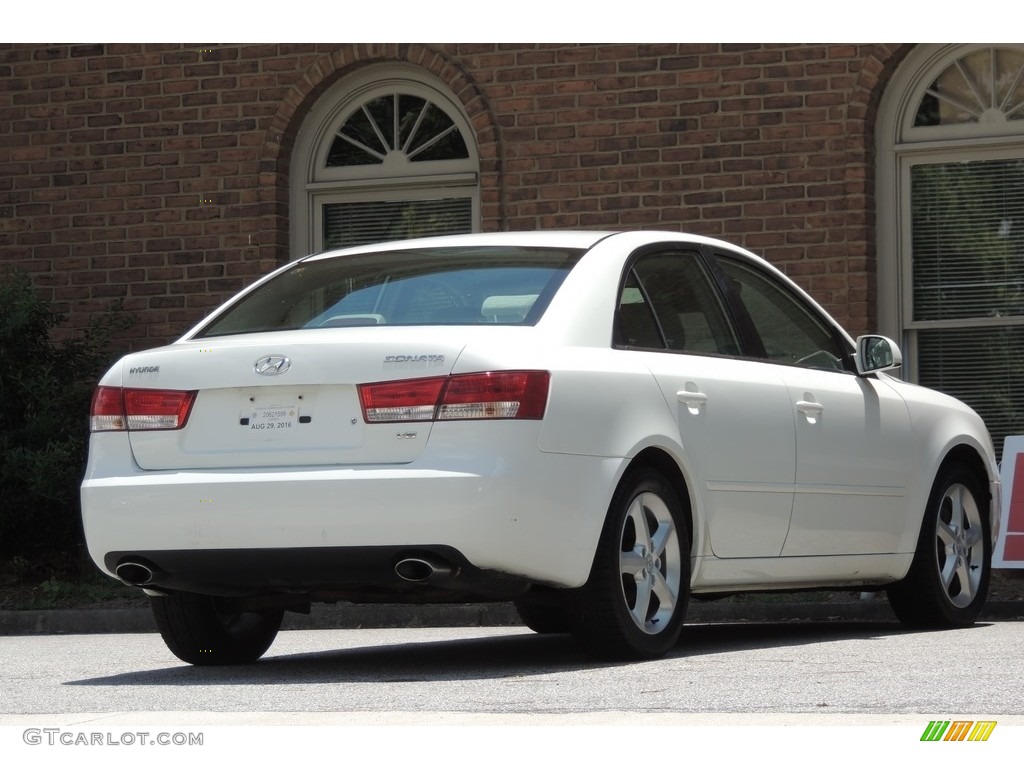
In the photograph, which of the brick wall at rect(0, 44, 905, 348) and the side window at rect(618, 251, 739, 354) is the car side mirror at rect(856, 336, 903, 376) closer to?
the side window at rect(618, 251, 739, 354)

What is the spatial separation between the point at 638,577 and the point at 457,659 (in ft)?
3.35

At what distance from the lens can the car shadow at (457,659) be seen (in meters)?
6.58

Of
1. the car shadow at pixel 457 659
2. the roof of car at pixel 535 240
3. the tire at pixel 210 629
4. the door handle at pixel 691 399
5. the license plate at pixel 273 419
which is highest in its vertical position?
the roof of car at pixel 535 240

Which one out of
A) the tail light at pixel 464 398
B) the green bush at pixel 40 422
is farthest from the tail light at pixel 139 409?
the green bush at pixel 40 422

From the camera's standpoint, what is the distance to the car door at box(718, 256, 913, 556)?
24.9 feet

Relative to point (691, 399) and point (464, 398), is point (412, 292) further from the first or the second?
point (691, 399)

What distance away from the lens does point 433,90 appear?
14133mm

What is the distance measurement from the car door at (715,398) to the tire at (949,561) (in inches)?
46.3

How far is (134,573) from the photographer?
6559 mm

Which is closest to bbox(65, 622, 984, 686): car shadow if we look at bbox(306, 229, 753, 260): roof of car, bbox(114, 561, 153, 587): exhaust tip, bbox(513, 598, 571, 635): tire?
bbox(513, 598, 571, 635): tire

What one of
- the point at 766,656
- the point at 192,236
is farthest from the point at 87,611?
the point at 766,656

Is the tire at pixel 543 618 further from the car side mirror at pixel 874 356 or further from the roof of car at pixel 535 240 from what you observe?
the roof of car at pixel 535 240

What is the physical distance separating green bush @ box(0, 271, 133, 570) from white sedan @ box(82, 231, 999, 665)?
19.0ft

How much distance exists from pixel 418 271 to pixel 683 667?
5.79 ft
